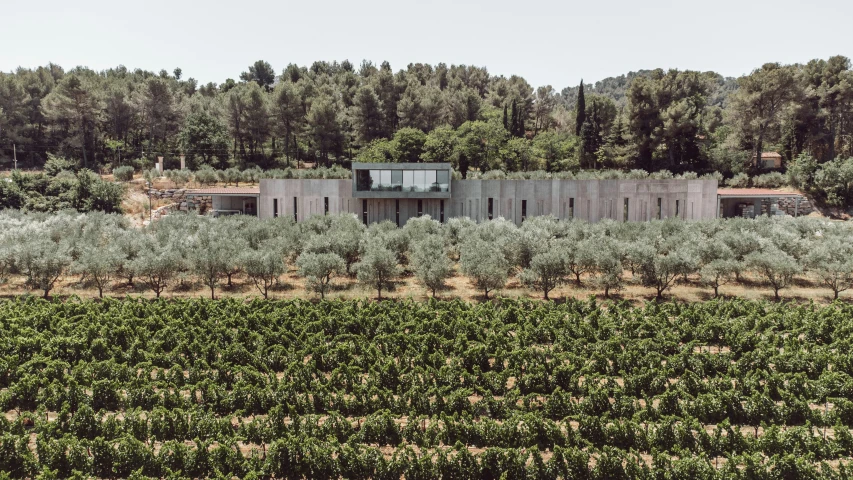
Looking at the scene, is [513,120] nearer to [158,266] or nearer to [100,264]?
[158,266]

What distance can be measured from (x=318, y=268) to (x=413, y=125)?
151ft

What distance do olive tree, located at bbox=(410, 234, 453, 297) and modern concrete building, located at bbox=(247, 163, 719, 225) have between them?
13.3 meters

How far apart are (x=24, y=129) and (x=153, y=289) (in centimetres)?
5136

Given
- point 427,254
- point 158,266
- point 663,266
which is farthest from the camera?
point 427,254

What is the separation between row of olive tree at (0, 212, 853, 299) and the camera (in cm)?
3316

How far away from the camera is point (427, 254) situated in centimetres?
3475

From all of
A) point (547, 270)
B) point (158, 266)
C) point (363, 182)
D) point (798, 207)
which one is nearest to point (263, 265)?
point (158, 266)

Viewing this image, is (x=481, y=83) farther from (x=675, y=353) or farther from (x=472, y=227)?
(x=675, y=353)

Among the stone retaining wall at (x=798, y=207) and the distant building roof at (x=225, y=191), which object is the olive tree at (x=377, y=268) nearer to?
the distant building roof at (x=225, y=191)

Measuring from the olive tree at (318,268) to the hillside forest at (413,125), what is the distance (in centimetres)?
3233

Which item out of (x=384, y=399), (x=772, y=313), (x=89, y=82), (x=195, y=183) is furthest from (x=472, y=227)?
(x=89, y=82)

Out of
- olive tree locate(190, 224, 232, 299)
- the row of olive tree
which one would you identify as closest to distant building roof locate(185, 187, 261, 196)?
the row of olive tree

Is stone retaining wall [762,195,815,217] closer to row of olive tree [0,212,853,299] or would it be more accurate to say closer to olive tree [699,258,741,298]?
row of olive tree [0,212,853,299]

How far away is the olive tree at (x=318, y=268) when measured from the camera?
108 ft
